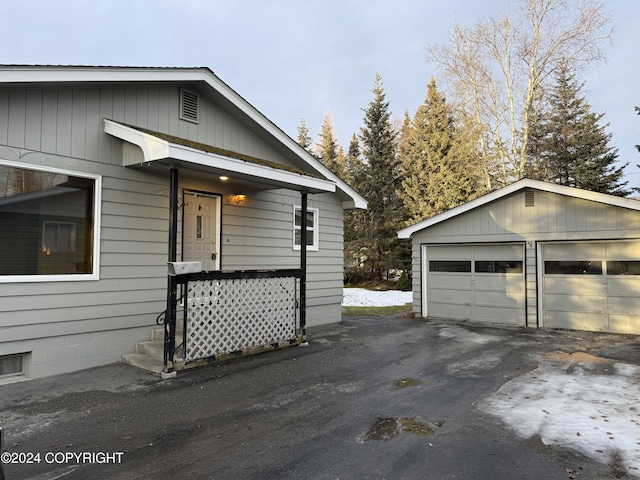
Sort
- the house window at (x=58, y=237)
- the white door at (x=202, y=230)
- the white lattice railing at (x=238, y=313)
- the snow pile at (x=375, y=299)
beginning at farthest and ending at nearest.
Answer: the snow pile at (x=375, y=299) < the white door at (x=202, y=230) < the white lattice railing at (x=238, y=313) < the house window at (x=58, y=237)

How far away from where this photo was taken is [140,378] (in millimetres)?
5316

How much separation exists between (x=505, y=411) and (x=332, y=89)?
38.4 metres

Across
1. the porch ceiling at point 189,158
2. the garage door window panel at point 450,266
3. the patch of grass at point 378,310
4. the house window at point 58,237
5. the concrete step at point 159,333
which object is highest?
the porch ceiling at point 189,158

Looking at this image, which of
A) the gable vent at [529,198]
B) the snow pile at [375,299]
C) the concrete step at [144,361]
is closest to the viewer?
the concrete step at [144,361]

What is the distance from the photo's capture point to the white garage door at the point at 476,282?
1002 cm

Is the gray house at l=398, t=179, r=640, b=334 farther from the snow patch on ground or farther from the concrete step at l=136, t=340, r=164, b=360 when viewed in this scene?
the concrete step at l=136, t=340, r=164, b=360

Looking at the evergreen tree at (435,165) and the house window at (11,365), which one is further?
the evergreen tree at (435,165)

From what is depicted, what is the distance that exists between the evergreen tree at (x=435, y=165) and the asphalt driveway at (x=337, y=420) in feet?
48.5

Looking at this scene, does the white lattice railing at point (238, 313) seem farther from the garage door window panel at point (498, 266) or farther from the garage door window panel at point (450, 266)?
the garage door window panel at point (498, 266)

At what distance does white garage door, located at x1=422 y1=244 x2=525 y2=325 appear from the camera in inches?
394

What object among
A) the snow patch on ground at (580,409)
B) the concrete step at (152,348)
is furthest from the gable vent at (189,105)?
the snow patch on ground at (580,409)

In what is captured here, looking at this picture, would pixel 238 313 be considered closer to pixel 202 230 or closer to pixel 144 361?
pixel 144 361

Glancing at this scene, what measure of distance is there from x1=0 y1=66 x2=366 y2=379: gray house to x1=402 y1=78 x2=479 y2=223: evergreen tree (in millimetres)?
14419

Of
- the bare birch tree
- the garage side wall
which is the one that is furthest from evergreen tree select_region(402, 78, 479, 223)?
the garage side wall
